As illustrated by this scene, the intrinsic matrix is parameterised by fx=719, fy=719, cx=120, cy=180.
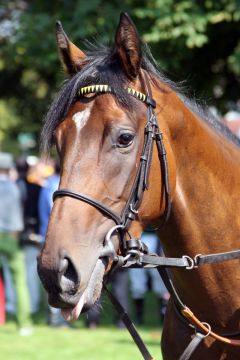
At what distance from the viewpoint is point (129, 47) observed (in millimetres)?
3443

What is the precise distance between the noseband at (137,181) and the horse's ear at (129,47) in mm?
105

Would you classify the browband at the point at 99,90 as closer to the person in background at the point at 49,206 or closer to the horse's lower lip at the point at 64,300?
the horse's lower lip at the point at 64,300

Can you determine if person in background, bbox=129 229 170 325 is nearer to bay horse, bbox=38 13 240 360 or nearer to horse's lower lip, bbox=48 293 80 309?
bay horse, bbox=38 13 240 360

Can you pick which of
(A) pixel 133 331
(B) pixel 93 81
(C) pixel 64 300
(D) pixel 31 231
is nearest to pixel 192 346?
(A) pixel 133 331

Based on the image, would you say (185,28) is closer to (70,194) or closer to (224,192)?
(224,192)

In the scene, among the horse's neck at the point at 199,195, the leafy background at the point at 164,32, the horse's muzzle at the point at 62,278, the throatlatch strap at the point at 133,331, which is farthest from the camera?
the leafy background at the point at 164,32

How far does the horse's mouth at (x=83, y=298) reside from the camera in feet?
10.2

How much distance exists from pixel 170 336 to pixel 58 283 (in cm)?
112

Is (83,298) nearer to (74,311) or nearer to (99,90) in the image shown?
(74,311)

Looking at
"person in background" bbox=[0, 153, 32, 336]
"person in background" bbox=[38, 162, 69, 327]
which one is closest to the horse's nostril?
"person in background" bbox=[0, 153, 32, 336]

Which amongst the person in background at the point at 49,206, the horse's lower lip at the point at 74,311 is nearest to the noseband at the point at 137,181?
the horse's lower lip at the point at 74,311

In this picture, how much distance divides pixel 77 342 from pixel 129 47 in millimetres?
6615

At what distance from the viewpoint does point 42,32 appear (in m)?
10.8

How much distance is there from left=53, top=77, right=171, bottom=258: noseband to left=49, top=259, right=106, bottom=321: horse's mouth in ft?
0.30
